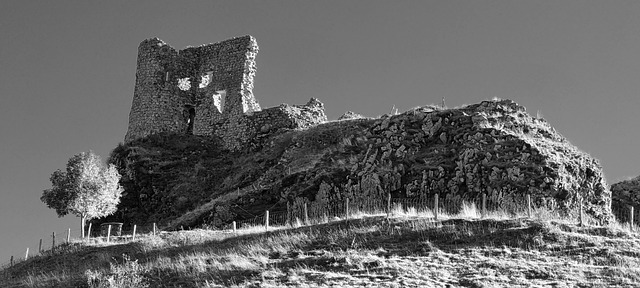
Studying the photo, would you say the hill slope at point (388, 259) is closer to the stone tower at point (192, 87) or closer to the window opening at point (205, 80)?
the stone tower at point (192, 87)

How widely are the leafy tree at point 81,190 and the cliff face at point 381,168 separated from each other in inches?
130

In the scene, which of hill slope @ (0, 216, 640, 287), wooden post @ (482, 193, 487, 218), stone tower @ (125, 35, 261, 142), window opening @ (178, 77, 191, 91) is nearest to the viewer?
hill slope @ (0, 216, 640, 287)

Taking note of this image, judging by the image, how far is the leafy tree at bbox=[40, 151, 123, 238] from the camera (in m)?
36.9

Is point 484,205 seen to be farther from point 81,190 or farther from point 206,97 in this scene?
point 206,97

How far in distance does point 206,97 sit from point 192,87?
1.75 m

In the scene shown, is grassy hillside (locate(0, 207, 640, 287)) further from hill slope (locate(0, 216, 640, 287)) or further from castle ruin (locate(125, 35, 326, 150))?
castle ruin (locate(125, 35, 326, 150))

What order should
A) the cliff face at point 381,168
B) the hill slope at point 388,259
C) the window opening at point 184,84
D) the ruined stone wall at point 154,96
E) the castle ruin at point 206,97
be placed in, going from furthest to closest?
the window opening at point 184,84 → the ruined stone wall at point 154,96 → the castle ruin at point 206,97 → the cliff face at point 381,168 → the hill slope at point 388,259

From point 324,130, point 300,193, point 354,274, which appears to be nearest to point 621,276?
point 354,274

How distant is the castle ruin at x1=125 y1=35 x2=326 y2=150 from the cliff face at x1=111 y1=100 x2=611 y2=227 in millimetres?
1354

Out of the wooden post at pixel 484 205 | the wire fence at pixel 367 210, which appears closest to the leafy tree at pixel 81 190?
the wire fence at pixel 367 210

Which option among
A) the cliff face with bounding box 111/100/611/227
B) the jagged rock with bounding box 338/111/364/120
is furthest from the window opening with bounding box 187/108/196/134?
the jagged rock with bounding box 338/111/364/120

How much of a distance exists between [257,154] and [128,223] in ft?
22.7

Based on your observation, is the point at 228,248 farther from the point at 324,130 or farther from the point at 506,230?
the point at 324,130

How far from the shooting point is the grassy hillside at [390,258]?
74.9ft
